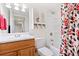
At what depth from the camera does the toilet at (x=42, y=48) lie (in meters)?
1.50

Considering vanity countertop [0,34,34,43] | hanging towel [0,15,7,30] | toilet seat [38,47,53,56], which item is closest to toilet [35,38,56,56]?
toilet seat [38,47,53,56]

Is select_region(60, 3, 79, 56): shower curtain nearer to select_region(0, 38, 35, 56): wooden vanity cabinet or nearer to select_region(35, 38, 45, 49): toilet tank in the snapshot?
select_region(35, 38, 45, 49): toilet tank

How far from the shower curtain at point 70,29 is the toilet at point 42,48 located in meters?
0.14

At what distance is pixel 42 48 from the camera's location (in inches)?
59.7

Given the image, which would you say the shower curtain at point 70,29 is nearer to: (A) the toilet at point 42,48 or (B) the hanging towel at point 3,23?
(A) the toilet at point 42,48

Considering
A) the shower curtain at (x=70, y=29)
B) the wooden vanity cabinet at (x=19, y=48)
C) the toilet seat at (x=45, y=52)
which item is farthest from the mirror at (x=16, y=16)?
the shower curtain at (x=70, y=29)

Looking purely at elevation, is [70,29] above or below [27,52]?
above

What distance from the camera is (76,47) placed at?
148 centimetres

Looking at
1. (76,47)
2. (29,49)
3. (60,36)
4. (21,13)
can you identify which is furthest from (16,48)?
(76,47)

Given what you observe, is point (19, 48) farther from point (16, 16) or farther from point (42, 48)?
point (16, 16)

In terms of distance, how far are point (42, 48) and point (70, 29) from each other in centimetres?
39

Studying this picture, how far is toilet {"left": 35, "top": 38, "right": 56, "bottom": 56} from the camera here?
58.9 inches

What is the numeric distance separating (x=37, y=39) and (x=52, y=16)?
12.3 inches

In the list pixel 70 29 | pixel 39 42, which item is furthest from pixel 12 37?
pixel 70 29
